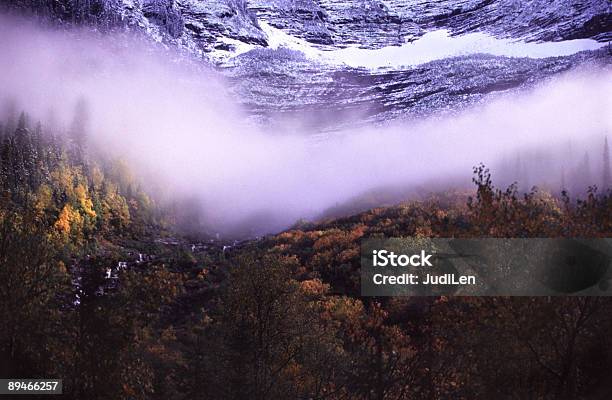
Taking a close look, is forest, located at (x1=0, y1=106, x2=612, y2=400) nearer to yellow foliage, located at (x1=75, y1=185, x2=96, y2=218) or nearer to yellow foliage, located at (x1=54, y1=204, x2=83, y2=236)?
yellow foliage, located at (x1=54, y1=204, x2=83, y2=236)

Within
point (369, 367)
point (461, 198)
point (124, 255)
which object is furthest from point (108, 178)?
point (369, 367)

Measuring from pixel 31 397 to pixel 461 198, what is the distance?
113429 millimetres

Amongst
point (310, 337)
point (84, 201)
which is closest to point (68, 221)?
point (84, 201)

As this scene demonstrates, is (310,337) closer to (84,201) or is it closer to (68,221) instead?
(68,221)

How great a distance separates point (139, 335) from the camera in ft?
127

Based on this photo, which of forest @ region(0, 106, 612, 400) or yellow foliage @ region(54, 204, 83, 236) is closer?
forest @ region(0, 106, 612, 400)

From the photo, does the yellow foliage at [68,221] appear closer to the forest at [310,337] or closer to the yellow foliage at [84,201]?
the yellow foliage at [84,201]

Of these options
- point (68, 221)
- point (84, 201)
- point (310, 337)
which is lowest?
point (310, 337)

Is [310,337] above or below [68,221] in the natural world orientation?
below

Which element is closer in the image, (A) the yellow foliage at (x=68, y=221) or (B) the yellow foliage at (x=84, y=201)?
(A) the yellow foliage at (x=68, y=221)

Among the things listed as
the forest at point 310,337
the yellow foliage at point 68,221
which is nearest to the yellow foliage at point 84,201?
the yellow foliage at point 68,221

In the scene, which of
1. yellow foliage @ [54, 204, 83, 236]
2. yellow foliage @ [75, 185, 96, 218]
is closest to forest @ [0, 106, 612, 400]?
yellow foliage @ [54, 204, 83, 236]

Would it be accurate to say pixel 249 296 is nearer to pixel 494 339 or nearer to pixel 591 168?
pixel 494 339

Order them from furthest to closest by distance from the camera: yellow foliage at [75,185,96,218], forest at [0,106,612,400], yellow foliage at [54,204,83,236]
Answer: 1. yellow foliage at [75,185,96,218]
2. yellow foliage at [54,204,83,236]
3. forest at [0,106,612,400]
